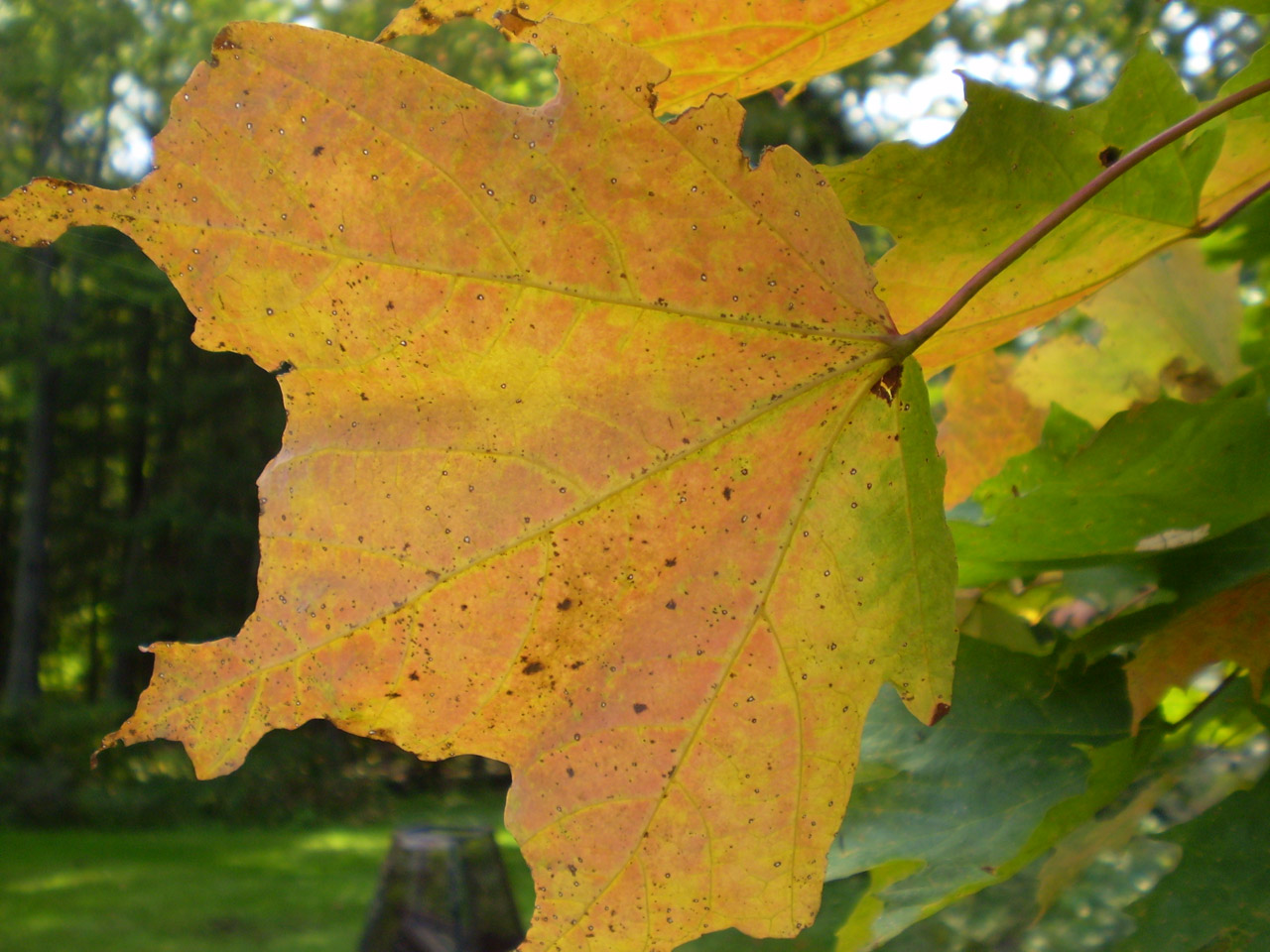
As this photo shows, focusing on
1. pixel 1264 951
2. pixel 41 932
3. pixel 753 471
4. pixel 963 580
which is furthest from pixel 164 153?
pixel 41 932

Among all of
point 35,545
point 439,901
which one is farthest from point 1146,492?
point 35,545

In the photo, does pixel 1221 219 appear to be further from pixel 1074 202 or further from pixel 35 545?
pixel 35 545

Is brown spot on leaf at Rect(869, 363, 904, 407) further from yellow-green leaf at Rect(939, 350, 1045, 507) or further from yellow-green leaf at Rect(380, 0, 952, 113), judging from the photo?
yellow-green leaf at Rect(939, 350, 1045, 507)

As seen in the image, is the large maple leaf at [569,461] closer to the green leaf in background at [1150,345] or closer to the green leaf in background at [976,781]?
the green leaf in background at [976,781]

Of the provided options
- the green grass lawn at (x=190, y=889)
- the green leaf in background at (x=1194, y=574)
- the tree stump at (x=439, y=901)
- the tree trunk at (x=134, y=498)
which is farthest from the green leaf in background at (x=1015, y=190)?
the tree trunk at (x=134, y=498)

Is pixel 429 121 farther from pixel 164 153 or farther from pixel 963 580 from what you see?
pixel 963 580

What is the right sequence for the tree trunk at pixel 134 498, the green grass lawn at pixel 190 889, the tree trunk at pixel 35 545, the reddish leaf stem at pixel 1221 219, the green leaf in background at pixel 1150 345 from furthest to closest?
the tree trunk at pixel 134 498 → the tree trunk at pixel 35 545 → the green grass lawn at pixel 190 889 → the green leaf in background at pixel 1150 345 → the reddish leaf stem at pixel 1221 219

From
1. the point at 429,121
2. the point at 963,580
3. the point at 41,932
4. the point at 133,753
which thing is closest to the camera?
the point at 429,121
